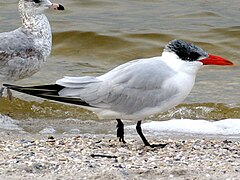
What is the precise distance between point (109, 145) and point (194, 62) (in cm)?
97

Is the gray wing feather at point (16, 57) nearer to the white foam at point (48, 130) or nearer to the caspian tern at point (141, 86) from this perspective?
the white foam at point (48, 130)

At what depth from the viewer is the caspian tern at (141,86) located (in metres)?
6.12

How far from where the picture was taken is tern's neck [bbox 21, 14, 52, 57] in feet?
27.5

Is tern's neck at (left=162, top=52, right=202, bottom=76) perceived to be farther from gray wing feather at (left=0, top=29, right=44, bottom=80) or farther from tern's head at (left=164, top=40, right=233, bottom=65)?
gray wing feather at (left=0, top=29, right=44, bottom=80)

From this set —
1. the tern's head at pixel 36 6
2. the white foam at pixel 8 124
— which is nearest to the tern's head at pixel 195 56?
the white foam at pixel 8 124

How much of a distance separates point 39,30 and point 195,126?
6.42 ft

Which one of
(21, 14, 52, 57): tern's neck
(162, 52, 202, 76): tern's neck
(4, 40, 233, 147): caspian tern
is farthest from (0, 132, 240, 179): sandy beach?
(21, 14, 52, 57): tern's neck

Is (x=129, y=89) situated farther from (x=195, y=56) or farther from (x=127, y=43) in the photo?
(x=127, y=43)

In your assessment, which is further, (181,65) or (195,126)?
(195,126)

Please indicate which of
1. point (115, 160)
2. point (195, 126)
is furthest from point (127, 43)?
point (115, 160)

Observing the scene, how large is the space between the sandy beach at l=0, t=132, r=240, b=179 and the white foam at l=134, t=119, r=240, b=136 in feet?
4.51

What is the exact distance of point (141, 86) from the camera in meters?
6.21

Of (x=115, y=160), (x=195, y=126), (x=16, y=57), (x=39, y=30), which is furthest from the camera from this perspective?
(x=39, y=30)

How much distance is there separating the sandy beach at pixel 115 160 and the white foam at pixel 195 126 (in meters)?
1.38
